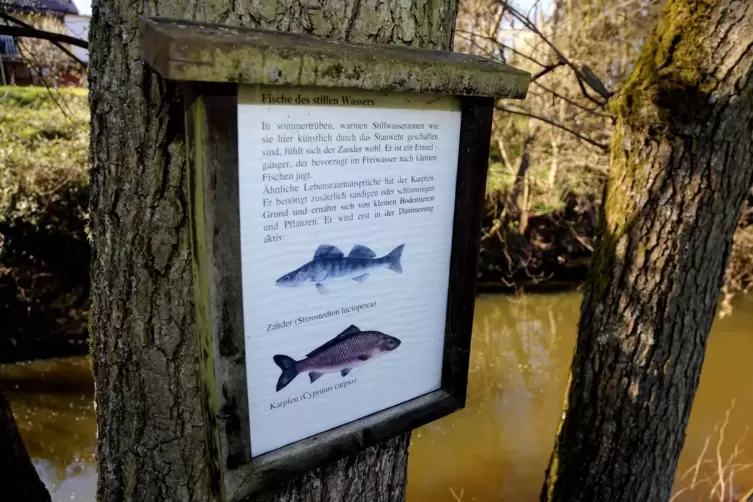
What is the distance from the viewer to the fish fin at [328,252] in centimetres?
93

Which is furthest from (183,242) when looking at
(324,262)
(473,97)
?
(473,97)

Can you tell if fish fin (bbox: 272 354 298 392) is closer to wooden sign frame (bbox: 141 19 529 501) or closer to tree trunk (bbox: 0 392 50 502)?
wooden sign frame (bbox: 141 19 529 501)

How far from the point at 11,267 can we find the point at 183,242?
548cm

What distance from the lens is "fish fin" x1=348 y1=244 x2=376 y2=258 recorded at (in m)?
0.98

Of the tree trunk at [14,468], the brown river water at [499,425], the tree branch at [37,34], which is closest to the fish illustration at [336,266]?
the tree branch at [37,34]

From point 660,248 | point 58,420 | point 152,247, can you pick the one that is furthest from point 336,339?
point 58,420

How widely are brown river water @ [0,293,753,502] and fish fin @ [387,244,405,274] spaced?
3.18 m

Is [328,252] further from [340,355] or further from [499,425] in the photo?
[499,425]

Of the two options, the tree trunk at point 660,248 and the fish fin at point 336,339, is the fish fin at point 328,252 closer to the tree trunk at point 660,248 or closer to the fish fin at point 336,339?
the fish fin at point 336,339

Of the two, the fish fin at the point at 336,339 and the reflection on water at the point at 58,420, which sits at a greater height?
the fish fin at the point at 336,339

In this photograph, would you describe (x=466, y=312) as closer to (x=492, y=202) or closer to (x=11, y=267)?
(x=11, y=267)

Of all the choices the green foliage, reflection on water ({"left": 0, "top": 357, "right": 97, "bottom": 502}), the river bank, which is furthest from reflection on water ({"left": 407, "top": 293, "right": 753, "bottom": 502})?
the green foliage

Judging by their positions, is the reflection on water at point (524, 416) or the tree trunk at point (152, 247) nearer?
the tree trunk at point (152, 247)

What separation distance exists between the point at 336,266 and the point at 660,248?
1.51 meters
